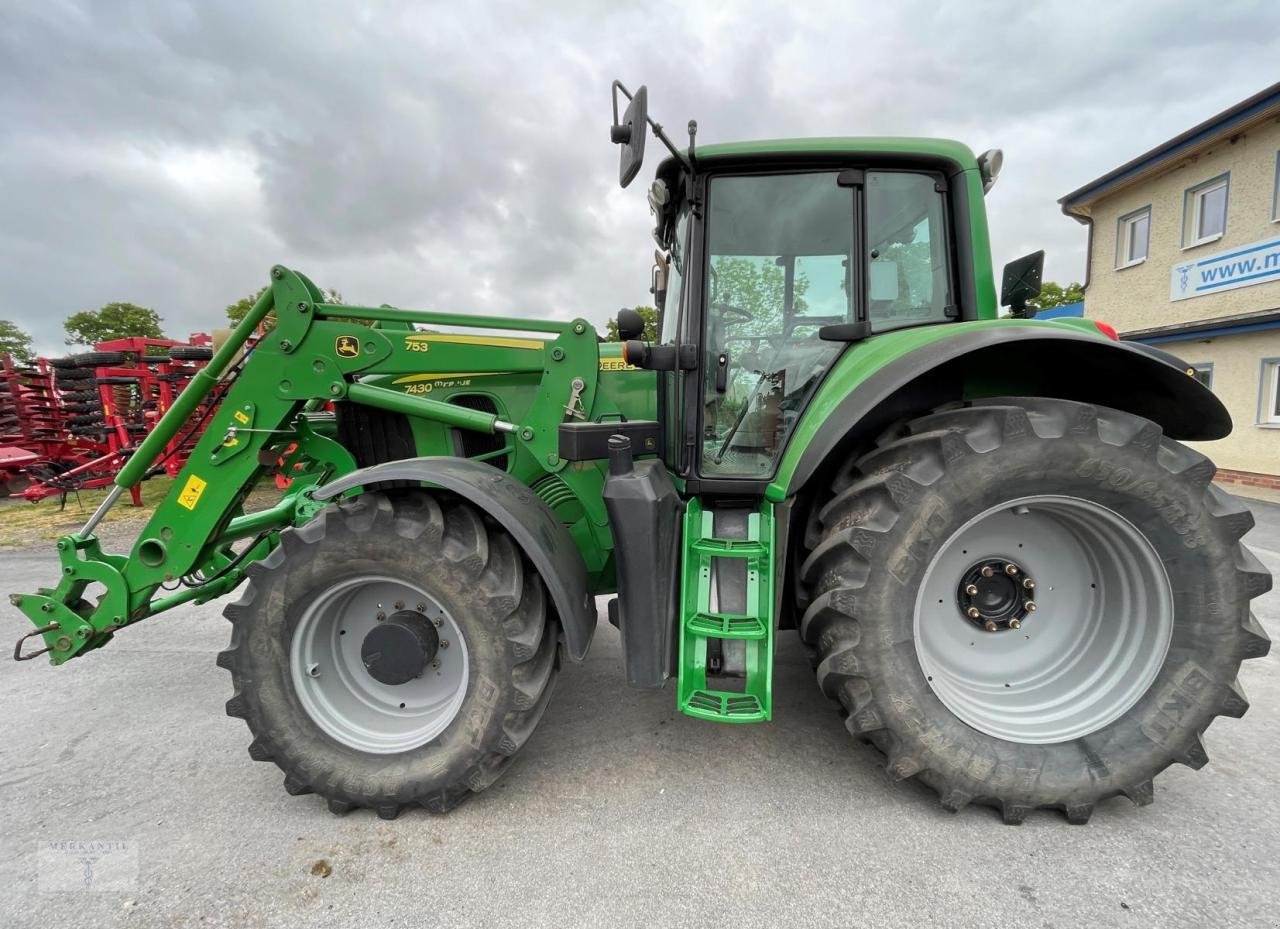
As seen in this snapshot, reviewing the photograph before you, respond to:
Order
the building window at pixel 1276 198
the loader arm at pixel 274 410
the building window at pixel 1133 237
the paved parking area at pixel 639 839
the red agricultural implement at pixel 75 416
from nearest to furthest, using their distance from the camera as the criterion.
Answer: the paved parking area at pixel 639 839 → the loader arm at pixel 274 410 → the red agricultural implement at pixel 75 416 → the building window at pixel 1276 198 → the building window at pixel 1133 237

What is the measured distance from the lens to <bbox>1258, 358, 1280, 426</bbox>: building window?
26.2 feet

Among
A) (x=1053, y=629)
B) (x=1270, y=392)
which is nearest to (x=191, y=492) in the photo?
(x=1053, y=629)

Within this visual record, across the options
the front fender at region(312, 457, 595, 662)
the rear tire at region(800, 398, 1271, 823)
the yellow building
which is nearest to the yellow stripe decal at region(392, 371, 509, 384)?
the front fender at region(312, 457, 595, 662)

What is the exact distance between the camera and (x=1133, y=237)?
1038 centimetres

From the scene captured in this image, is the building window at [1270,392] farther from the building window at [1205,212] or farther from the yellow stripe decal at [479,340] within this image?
the yellow stripe decal at [479,340]

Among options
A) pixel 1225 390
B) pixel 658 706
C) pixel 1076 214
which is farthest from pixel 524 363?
pixel 1076 214

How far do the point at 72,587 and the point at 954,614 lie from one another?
3.46 meters

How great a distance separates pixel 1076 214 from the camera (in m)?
11.3

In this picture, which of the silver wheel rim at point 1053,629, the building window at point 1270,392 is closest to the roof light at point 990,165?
the silver wheel rim at point 1053,629

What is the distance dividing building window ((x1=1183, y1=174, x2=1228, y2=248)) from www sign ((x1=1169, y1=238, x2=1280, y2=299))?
0.34m

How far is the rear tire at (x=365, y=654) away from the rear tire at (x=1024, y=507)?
3.41ft

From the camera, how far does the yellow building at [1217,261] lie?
8039 mm

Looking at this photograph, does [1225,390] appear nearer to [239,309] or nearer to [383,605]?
[383,605]

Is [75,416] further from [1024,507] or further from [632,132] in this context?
[1024,507]
